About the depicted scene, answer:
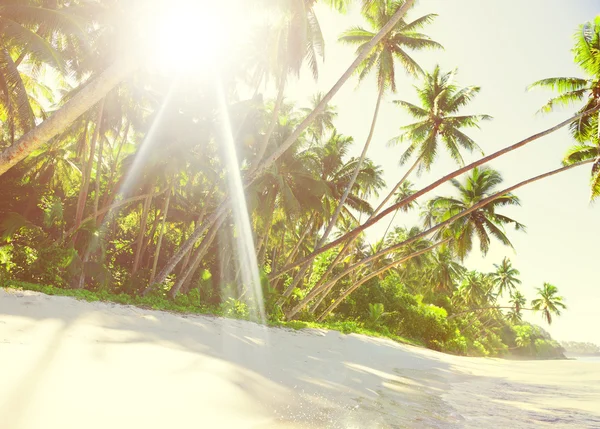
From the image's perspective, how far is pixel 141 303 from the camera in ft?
29.1

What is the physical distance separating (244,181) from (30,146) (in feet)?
20.7

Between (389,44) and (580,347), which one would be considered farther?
(580,347)

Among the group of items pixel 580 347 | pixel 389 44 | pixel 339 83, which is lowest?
pixel 580 347

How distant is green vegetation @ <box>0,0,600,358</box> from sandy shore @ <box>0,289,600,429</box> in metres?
2.54

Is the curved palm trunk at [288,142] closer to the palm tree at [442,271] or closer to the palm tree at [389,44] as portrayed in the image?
the palm tree at [389,44]

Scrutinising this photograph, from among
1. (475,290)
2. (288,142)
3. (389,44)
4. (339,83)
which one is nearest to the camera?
(288,142)

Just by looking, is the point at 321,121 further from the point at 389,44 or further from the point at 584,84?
the point at 584,84

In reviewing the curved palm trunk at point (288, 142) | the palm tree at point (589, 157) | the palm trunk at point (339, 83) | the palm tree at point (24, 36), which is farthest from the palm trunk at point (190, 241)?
the palm tree at point (589, 157)

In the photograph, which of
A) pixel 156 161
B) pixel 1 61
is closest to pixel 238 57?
pixel 156 161

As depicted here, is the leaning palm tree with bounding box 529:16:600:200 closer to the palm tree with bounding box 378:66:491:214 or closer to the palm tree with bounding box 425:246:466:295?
the palm tree with bounding box 378:66:491:214

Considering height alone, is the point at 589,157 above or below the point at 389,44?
below

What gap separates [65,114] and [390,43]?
1445cm

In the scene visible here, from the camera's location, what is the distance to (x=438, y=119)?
17.2 meters

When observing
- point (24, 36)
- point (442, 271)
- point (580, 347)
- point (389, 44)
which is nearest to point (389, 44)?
point (389, 44)
